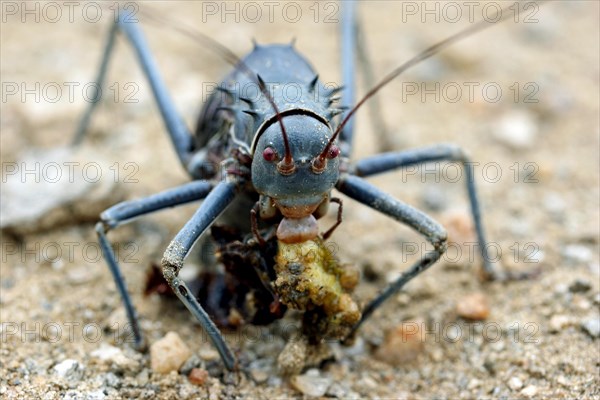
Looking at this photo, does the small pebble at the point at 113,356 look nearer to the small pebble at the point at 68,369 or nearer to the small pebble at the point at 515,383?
the small pebble at the point at 68,369

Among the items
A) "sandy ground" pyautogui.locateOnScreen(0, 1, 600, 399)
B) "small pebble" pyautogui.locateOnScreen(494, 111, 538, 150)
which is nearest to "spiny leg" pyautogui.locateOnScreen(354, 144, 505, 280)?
"sandy ground" pyautogui.locateOnScreen(0, 1, 600, 399)

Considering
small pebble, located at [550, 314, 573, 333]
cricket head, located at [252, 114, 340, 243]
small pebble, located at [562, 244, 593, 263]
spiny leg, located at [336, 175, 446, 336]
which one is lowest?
small pebble, located at [550, 314, 573, 333]

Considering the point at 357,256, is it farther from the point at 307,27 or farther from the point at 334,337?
the point at 307,27

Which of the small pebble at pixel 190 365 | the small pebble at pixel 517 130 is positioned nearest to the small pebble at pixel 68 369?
the small pebble at pixel 190 365

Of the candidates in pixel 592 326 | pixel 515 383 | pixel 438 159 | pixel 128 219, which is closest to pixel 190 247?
pixel 128 219

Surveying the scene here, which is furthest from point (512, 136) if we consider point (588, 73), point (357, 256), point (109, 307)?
point (109, 307)

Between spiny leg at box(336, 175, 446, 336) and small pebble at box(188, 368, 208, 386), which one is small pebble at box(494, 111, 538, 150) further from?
small pebble at box(188, 368, 208, 386)
